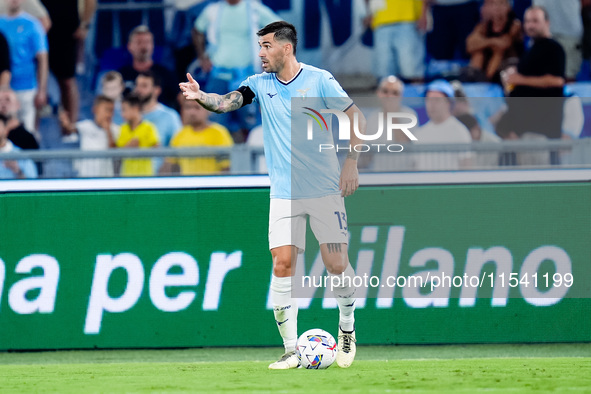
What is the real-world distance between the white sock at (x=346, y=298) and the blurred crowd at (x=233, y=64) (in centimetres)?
331

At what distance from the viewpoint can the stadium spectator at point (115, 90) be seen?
35.3ft

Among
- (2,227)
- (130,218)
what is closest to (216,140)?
(130,218)

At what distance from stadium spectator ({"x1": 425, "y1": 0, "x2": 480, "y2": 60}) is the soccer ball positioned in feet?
19.3

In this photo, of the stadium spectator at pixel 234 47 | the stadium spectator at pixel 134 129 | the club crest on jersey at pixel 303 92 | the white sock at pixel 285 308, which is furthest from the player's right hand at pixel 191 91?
the stadium spectator at pixel 234 47

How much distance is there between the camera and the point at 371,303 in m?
8.02

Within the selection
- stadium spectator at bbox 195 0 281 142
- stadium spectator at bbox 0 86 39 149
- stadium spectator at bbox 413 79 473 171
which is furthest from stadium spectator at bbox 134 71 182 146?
stadium spectator at bbox 413 79 473 171

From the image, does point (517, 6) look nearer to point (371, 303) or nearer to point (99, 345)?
point (371, 303)

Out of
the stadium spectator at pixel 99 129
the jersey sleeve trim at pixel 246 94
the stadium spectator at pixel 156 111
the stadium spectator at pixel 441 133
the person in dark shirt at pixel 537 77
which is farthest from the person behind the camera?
the stadium spectator at pixel 99 129

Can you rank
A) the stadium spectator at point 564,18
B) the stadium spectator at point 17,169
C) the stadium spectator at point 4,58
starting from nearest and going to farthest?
the stadium spectator at point 17,169
the stadium spectator at point 4,58
the stadium spectator at point 564,18

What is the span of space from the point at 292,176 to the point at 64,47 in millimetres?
6210

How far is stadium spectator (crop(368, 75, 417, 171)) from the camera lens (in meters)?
8.17

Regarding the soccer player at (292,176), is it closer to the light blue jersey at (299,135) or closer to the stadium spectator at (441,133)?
the light blue jersey at (299,135)

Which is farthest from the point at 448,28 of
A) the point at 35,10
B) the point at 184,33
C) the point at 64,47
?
the point at 35,10

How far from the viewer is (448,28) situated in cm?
1136
